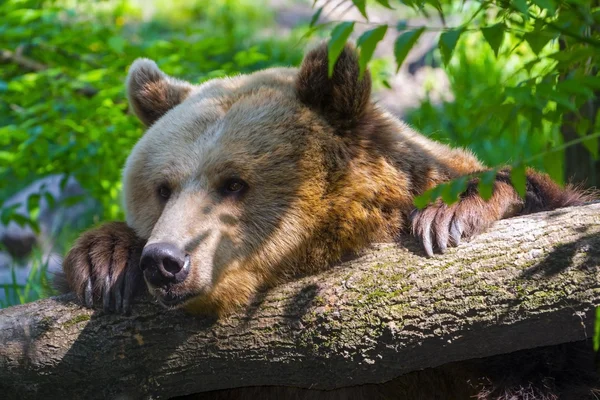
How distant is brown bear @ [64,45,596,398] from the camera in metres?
3.73

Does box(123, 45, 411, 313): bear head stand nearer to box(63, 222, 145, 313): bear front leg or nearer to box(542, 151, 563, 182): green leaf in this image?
box(63, 222, 145, 313): bear front leg

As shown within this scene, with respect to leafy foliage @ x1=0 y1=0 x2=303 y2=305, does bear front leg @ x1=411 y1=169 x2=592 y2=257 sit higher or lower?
higher

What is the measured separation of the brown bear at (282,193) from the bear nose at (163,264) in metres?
0.15

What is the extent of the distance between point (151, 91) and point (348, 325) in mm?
2040

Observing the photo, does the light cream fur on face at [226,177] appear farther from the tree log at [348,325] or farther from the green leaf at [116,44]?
the green leaf at [116,44]

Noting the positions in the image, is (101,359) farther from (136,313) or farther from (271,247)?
(271,247)

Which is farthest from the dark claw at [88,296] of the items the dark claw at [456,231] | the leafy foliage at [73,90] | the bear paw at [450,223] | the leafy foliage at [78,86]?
the leafy foliage at [78,86]

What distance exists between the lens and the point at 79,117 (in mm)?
6773

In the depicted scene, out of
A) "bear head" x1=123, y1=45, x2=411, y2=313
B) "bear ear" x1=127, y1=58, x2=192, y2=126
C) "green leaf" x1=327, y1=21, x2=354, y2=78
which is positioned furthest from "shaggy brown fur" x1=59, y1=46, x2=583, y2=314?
"green leaf" x1=327, y1=21, x2=354, y2=78

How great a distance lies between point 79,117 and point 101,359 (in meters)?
3.57

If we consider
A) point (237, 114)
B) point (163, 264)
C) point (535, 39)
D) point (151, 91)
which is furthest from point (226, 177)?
point (535, 39)

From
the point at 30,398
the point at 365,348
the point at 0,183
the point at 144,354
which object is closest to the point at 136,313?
the point at 144,354

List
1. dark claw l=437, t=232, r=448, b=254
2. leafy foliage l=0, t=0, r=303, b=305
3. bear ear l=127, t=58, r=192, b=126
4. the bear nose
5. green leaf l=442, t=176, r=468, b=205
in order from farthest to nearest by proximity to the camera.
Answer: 1. leafy foliage l=0, t=0, r=303, b=305
2. bear ear l=127, t=58, r=192, b=126
3. dark claw l=437, t=232, r=448, b=254
4. the bear nose
5. green leaf l=442, t=176, r=468, b=205

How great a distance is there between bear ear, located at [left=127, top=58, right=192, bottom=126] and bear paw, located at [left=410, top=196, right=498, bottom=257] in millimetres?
1705
